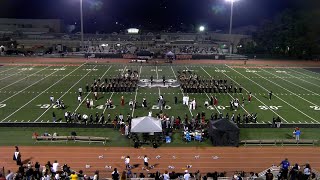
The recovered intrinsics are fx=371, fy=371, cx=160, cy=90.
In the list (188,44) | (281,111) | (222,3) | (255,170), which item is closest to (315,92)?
(281,111)

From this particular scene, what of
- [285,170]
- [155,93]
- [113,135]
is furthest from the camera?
[155,93]

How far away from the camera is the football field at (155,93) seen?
2950 centimetres

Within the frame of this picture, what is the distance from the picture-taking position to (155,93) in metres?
37.3

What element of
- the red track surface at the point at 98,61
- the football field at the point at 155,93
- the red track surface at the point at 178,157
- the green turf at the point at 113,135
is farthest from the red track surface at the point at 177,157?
the red track surface at the point at 98,61

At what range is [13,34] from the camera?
9250 centimetres

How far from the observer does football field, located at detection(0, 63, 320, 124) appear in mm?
29500

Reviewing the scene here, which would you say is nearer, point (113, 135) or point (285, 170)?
point (285, 170)

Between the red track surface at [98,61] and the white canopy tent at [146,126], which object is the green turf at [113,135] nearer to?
the white canopy tent at [146,126]

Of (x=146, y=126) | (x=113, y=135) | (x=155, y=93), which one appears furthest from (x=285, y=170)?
(x=155, y=93)

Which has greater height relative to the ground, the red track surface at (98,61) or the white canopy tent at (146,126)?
the red track surface at (98,61)

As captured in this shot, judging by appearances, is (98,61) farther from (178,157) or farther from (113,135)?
(178,157)

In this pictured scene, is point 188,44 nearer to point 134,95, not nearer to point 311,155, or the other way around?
point 134,95

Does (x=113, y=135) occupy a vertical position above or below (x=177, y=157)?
above

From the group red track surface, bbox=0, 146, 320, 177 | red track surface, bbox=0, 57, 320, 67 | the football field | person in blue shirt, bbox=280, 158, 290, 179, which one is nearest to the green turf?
red track surface, bbox=0, 146, 320, 177
